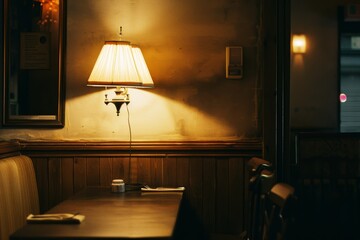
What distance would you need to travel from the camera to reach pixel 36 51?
418cm

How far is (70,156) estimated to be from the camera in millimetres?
4164

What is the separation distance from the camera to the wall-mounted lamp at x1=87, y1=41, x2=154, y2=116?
12.3 feet

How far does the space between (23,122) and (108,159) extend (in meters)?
0.68

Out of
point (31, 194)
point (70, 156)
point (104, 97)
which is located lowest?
point (31, 194)

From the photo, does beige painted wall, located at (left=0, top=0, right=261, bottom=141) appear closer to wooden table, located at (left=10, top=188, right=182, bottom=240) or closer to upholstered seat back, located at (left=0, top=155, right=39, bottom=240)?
upholstered seat back, located at (left=0, top=155, right=39, bottom=240)

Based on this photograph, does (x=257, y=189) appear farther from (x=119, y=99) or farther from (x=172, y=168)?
(x=119, y=99)

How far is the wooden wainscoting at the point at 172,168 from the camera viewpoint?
4.12m

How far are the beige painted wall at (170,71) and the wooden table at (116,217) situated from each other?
60cm

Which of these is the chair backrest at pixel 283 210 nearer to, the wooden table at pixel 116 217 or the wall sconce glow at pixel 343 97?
the wooden table at pixel 116 217

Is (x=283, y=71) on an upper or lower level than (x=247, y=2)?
lower

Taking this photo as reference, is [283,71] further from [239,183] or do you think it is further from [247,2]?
[239,183]

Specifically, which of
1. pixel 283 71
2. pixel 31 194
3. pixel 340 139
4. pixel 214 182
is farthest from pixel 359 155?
pixel 31 194

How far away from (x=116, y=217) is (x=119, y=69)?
1.22 metres

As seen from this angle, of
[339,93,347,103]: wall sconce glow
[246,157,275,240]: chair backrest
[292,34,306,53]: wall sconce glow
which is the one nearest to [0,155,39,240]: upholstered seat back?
[246,157,275,240]: chair backrest
